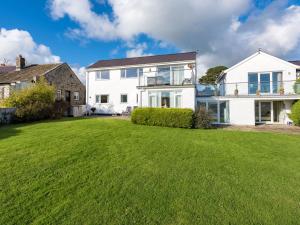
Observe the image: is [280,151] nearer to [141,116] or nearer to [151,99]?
[141,116]

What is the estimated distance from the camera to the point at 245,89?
18.9 meters

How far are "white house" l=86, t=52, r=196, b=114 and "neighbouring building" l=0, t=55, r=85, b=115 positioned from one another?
11.2ft

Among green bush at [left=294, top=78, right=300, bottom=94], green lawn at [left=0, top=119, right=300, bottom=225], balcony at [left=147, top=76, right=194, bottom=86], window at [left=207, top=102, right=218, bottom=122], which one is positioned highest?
balcony at [left=147, top=76, right=194, bottom=86]

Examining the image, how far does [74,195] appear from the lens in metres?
4.62

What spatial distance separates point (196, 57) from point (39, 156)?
67.0ft

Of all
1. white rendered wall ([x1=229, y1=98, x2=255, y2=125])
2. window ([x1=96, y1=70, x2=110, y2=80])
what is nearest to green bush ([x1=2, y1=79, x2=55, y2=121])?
window ([x1=96, y1=70, x2=110, y2=80])

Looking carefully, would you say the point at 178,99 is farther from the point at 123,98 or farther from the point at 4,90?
the point at 4,90

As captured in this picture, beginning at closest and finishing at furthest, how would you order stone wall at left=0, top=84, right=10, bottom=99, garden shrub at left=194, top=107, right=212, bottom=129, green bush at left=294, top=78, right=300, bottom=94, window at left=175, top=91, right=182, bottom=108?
garden shrub at left=194, top=107, right=212, bottom=129 → green bush at left=294, top=78, right=300, bottom=94 → window at left=175, top=91, right=182, bottom=108 → stone wall at left=0, top=84, right=10, bottom=99

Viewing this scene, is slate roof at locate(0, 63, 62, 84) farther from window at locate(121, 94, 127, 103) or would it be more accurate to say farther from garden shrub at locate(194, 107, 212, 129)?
garden shrub at locate(194, 107, 212, 129)

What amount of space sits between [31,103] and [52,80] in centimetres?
893

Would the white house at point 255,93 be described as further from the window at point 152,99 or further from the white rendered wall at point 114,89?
the white rendered wall at point 114,89

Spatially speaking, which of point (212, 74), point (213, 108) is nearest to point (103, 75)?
point (213, 108)

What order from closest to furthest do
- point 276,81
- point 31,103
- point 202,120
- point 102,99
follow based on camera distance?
point 202,120, point 31,103, point 276,81, point 102,99

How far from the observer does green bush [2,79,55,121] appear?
16062 millimetres
